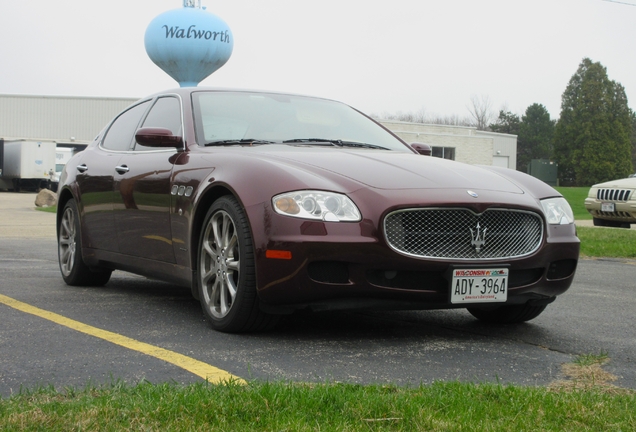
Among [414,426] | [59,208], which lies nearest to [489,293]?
[414,426]

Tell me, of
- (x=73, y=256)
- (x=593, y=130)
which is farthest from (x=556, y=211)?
(x=593, y=130)

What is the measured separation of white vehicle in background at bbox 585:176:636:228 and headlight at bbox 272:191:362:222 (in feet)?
43.5

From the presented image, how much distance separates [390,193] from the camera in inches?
185

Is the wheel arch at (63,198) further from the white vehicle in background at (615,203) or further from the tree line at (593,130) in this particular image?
the tree line at (593,130)

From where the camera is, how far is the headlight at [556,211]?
5.17m

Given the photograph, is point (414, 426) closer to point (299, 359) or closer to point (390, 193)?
point (299, 359)

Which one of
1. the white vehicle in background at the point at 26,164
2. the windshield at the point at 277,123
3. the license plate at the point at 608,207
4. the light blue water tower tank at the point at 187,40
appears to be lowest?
the white vehicle in background at the point at 26,164

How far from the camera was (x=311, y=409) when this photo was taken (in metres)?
3.16

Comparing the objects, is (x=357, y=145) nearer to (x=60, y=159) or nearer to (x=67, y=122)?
(x=60, y=159)

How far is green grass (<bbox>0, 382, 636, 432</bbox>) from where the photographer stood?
→ 116 inches

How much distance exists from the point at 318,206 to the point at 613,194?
1380 centimetres

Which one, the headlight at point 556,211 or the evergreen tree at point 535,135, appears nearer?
the headlight at point 556,211

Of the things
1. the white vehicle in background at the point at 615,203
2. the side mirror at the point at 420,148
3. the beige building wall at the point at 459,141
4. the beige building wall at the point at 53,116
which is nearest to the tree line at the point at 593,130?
the beige building wall at the point at 459,141

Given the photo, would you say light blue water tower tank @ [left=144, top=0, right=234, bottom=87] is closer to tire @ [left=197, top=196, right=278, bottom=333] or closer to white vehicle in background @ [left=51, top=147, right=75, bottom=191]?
white vehicle in background @ [left=51, top=147, right=75, bottom=191]
